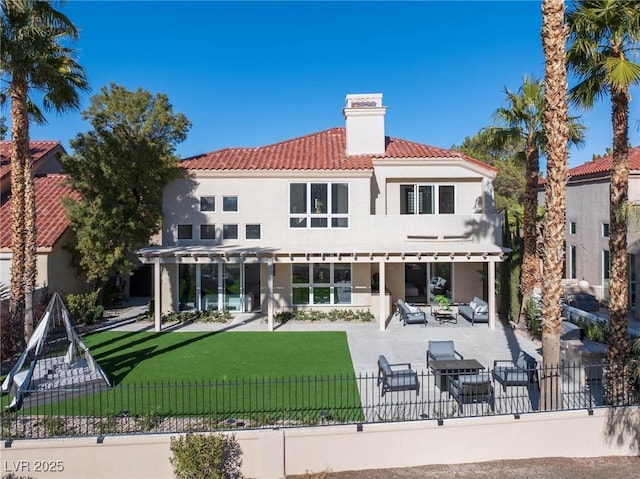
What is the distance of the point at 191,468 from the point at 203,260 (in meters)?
11.9

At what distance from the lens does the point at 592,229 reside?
957 inches

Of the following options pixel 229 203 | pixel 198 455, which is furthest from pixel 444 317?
pixel 198 455

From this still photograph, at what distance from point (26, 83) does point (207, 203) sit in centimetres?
864

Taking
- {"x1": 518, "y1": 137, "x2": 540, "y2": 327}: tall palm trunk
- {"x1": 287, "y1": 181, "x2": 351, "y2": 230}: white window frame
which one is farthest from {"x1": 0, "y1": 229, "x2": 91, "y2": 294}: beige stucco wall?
{"x1": 518, "y1": 137, "x2": 540, "y2": 327}: tall palm trunk

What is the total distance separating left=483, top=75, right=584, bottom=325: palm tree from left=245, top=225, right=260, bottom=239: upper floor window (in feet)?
36.6

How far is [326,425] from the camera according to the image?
9.15 m

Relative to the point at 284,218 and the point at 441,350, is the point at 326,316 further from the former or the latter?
the point at 441,350

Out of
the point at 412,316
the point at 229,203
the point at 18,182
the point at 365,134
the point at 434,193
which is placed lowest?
the point at 412,316

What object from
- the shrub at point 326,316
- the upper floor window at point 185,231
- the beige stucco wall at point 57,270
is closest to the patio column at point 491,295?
the shrub at point 326,316

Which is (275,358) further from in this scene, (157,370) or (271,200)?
(271,200)

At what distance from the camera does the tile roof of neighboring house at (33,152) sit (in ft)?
82.0

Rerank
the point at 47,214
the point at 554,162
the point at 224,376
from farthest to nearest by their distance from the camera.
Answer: the point at 47,214 → the point at 224,376 → the point at 554,162

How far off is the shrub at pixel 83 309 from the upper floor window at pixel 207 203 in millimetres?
6287

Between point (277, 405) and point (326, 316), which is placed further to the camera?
point (326, 316)
